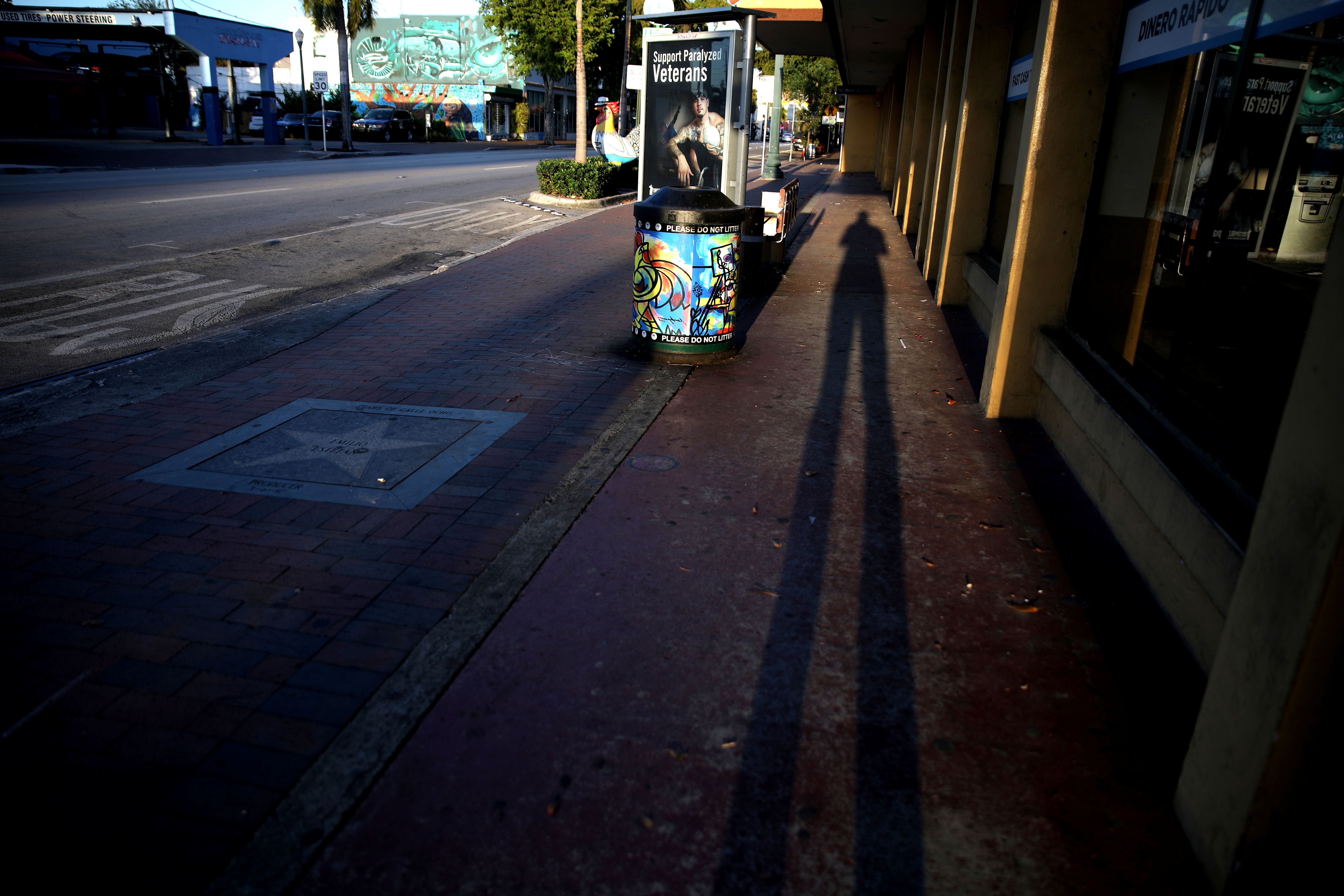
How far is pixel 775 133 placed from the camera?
2573 cm

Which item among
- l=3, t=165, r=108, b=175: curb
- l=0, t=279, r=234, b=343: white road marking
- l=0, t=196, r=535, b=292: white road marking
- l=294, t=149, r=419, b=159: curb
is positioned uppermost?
l=294, t=149, r=419, b=159: curb

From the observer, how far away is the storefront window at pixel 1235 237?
347cm

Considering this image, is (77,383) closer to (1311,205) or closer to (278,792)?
(278,792)

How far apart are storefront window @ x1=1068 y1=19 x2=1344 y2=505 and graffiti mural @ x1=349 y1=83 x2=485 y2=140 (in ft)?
200

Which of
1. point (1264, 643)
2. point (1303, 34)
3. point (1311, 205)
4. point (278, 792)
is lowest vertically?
point (278, 792)

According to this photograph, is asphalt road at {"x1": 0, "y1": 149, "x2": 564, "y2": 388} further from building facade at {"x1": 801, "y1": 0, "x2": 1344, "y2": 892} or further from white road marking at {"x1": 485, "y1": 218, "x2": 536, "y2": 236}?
building facade at {"x1": 801, "y1": 0, "x2": 1344, "y2": 892}

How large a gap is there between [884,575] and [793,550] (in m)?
0.46

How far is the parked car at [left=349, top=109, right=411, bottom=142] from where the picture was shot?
4931cm

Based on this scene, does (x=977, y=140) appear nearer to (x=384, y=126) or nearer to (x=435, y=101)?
(x=384, y=126)

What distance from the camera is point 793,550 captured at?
407 cm

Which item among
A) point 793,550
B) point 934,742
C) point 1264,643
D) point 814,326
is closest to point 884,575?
point 793,550

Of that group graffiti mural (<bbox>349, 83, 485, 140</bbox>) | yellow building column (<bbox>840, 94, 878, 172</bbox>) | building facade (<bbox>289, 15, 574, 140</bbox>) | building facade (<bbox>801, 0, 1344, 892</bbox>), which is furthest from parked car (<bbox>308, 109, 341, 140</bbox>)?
building facade (<bbox>801, 0, 1344, 892</bbox>)

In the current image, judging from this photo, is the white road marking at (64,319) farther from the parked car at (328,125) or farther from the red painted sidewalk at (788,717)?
the parked car at (328,125)

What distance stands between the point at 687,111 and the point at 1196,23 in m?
7.71
